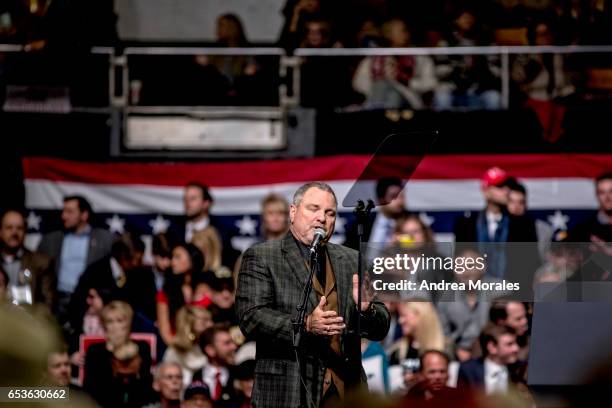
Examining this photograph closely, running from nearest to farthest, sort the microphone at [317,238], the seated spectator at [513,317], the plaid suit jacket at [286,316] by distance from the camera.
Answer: the microphone at [317,238]
the plaid suit jacket at [286,316]
the seated spectator at [513,317]

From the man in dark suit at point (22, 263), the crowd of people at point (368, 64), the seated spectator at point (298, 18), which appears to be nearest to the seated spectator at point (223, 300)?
the man in dark suit at point (22, 263)

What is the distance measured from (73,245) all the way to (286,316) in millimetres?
5724

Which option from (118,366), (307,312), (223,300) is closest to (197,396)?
(118,366)

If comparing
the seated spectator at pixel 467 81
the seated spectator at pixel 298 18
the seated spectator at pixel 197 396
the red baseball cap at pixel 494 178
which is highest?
the seated spectator at pixel 298 18

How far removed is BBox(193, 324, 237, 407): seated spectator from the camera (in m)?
9.55

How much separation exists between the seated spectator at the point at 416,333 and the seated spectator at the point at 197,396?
4.80ft

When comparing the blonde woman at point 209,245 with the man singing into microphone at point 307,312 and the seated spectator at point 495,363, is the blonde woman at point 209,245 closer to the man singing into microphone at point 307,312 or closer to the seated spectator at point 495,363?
the seated spectator at point 495,363

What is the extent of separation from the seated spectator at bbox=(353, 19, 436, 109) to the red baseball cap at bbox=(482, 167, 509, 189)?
4.05 ft

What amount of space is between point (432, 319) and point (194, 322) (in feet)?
6.46

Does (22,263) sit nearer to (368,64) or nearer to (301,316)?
(368,64)

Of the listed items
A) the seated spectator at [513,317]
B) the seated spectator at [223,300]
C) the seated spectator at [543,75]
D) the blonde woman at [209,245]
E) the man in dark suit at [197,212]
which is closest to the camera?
the seated spectator at [513,317]

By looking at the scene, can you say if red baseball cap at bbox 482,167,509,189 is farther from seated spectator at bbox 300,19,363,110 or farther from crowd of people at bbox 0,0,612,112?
seated spectator at bbox 300,19,363,110

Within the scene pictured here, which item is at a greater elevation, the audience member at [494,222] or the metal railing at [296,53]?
the metal railing at [296,53]

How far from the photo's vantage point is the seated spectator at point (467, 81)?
464 inches
